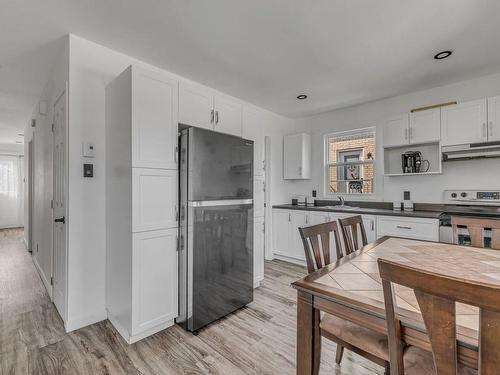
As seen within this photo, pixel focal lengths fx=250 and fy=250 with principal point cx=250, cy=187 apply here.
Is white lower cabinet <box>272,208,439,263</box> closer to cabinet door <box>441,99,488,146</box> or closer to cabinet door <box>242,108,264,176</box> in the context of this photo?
cabinet door <box>441,99,488,146</box>

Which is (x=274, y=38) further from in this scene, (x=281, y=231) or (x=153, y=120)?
(x=281, y=231)

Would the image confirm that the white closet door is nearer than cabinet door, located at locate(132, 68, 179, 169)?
No

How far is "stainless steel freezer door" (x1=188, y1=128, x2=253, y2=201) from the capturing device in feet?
6.95

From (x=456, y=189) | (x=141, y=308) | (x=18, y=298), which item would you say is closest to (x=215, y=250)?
(x=141, y=308)

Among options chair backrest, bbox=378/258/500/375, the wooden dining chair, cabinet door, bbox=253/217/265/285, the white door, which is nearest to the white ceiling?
the white door

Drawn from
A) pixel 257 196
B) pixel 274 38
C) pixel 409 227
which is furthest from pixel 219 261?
pixel 409 227

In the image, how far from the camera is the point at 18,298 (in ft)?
9.04

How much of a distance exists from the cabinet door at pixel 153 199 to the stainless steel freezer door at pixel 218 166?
21 centimetres

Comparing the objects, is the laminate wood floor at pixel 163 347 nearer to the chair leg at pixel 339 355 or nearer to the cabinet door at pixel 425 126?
the chair leg at pixel 339 355

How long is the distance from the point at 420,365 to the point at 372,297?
0.30 meters

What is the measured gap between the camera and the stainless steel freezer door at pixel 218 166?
83.4 inches

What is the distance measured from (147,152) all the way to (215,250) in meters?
1.03

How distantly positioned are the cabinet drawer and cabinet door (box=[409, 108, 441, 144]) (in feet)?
3.43

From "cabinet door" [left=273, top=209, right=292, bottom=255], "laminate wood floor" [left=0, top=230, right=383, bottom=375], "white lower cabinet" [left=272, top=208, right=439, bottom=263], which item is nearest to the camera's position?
"laminate wood floor" [left=0, top=230, right=383, bottom=375]
